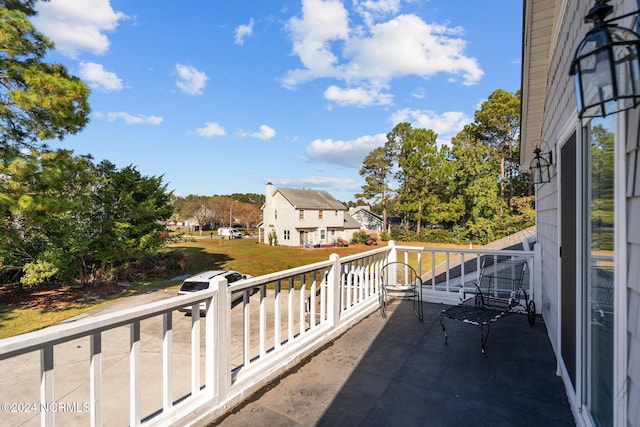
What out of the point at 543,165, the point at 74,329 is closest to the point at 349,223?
the point at 543,165

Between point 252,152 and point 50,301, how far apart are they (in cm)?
1432

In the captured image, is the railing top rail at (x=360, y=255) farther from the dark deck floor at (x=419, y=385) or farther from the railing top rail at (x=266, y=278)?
the dark deck floor at (x=419, y=385)

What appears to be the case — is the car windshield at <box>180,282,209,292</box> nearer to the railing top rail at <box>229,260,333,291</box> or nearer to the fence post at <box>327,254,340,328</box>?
the fence post at <box>327,254,340,328</box>

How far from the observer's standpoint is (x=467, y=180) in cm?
2588

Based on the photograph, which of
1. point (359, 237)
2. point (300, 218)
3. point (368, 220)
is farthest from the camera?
point (368, 220)

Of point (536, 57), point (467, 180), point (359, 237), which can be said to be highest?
point (467, 180)

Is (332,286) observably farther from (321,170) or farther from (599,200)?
(321,170)

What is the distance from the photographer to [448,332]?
3736 mm

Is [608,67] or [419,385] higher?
[608,67]

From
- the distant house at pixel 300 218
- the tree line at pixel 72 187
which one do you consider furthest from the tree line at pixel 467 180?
the distant house at pixel 300 218

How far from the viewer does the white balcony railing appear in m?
1.47

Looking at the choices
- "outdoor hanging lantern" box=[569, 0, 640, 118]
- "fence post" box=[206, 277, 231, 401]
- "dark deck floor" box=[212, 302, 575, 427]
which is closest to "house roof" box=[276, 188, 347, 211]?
"dark deck floor" box=[212, 302, 575, 427]

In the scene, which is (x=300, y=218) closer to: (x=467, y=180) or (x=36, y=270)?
(x=467, y=180)

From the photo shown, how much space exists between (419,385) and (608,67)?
94.6 inches
